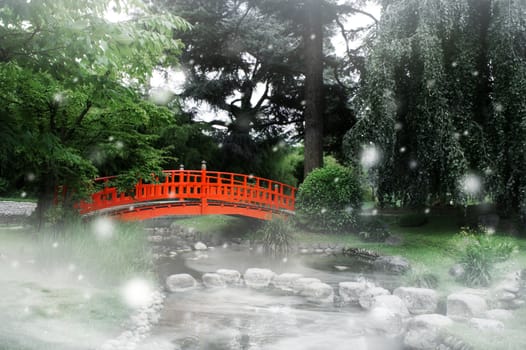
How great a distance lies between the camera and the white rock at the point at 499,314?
6.23 metres

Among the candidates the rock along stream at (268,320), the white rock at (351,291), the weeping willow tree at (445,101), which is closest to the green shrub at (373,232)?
the weeping willow tree at (445,101)

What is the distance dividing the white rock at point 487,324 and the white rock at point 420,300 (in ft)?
4.36

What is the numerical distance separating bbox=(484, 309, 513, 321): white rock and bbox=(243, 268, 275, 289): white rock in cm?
412

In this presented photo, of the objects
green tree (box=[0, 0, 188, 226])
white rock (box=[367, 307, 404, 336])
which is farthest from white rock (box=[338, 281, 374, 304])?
green tree (box=[0, 0, 188, 226])

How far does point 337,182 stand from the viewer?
47.3 feet

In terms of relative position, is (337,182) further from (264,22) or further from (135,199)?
(264,22)

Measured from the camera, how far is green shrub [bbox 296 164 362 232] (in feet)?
47.2

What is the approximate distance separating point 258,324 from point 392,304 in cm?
201

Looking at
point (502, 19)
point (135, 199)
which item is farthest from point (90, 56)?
point (502, 19)

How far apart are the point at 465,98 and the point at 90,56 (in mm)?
10369

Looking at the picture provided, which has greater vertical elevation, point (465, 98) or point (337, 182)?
point (465, 98)

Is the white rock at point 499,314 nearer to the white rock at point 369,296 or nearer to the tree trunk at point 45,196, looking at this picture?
the white rock at point 369,296

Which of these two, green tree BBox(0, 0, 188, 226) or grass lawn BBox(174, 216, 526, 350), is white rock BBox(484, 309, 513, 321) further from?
green tree BBox(0, 0, 188, 226)

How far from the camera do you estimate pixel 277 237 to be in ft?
45.3
